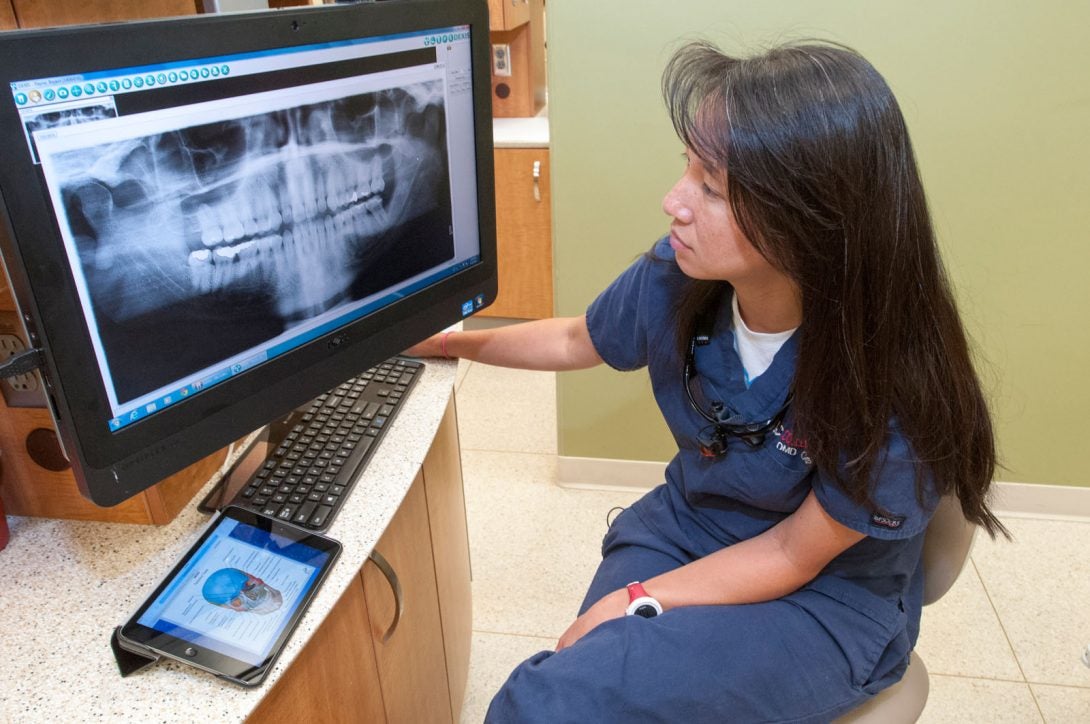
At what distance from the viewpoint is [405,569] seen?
118 cm

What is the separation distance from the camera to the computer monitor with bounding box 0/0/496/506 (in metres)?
0.67

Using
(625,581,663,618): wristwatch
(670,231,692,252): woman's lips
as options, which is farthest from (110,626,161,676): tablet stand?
(670,231,692,252): woman's lips

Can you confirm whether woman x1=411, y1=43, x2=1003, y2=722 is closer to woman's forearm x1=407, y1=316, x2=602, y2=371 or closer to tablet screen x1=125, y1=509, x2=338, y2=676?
woman's forearm x1=407, y1=316, x2=602, y2=371

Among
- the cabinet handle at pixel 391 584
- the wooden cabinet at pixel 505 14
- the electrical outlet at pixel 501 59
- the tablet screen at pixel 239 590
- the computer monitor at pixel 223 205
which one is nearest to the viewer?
the computer monitor at pixel 223 205

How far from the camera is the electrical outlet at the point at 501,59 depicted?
2.90 meters

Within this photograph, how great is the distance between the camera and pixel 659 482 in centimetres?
227

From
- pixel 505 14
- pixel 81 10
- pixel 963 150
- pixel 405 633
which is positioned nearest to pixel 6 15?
pixel 81 10

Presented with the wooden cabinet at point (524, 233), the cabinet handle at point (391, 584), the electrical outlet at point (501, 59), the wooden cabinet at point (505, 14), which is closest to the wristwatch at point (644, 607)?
the cabinet handle at point (391, 584)

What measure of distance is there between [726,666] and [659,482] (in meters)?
1.30

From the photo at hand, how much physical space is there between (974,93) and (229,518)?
162 cm

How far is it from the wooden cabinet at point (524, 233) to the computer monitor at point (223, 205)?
63.7 inches

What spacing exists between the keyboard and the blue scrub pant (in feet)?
0.99

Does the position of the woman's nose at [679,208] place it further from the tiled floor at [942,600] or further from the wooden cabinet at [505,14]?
the wooden cabinet at [505,14]

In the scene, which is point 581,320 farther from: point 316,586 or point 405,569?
point 316,586
